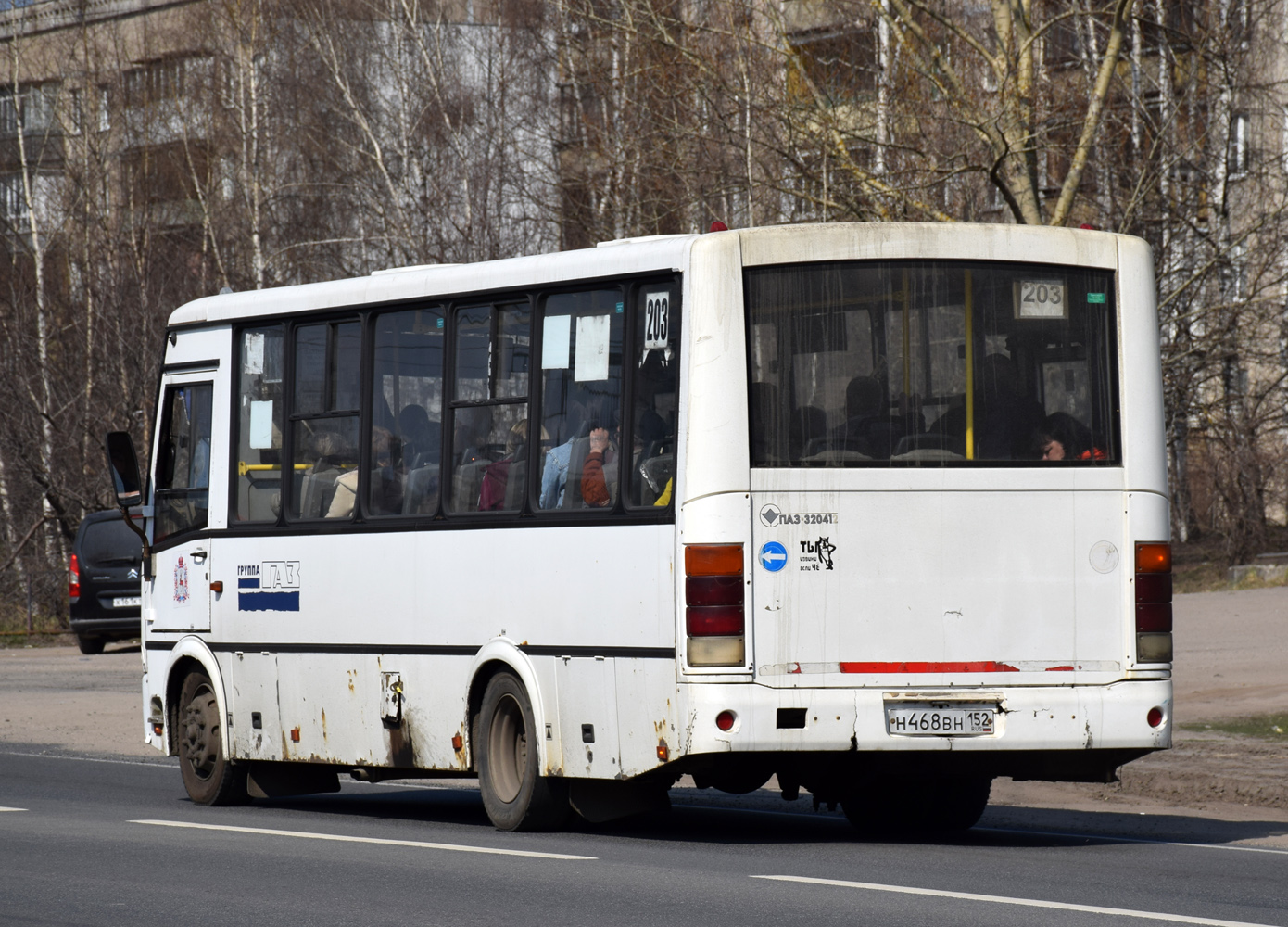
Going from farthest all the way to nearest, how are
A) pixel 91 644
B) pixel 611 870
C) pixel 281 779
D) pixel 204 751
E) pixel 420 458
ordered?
pixel 91 644 → pixel 281 779 → pixel 204 751 → pixel 420 458 → pixel 611 870

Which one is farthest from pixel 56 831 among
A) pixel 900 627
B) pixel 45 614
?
pixel 45 614

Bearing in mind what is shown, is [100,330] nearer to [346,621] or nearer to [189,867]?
[346,621]

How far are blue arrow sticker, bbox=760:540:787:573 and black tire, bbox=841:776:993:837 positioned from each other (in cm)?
208

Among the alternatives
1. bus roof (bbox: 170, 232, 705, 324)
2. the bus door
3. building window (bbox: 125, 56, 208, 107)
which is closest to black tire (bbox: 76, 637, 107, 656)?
building window (bbox: 125, 56, 208, 107)

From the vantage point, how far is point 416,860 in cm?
1011

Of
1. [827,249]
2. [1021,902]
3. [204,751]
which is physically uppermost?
[827,249]

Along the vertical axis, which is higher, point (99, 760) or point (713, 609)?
point (713, 609)

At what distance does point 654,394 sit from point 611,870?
7.38 ft

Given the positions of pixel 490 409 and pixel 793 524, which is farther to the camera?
pixel 490 409

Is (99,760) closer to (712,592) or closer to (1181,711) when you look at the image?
(1181,711)

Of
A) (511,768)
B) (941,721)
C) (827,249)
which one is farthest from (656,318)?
(511,768)

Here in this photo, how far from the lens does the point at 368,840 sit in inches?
435

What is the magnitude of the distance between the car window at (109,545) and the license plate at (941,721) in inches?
811

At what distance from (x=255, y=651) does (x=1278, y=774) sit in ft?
20.2
